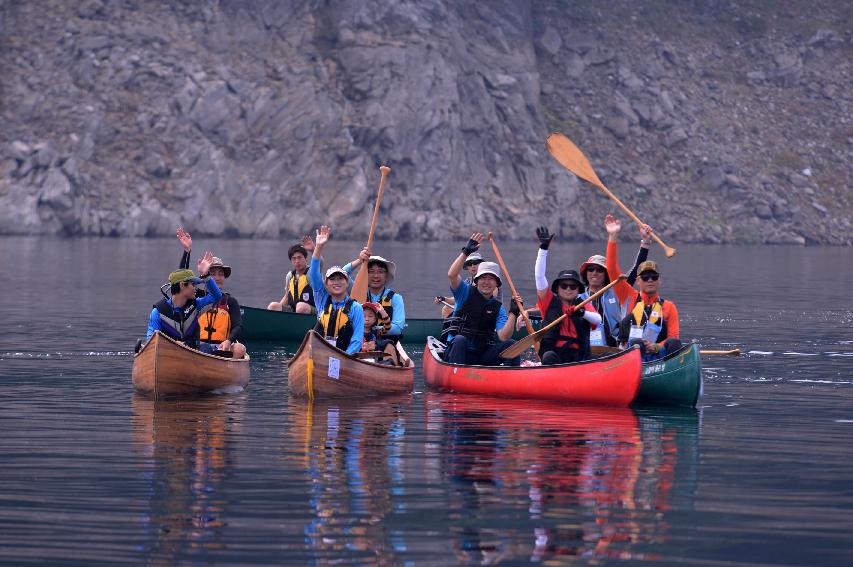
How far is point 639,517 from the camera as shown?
37.4ft

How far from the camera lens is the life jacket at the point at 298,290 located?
2791cm

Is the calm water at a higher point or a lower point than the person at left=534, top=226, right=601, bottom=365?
lower

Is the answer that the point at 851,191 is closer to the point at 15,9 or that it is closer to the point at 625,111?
the point at 625,111

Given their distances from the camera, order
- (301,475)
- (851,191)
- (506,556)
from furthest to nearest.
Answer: (851,191), (301,475), (506,556)

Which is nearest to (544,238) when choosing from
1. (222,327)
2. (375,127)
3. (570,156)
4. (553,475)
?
(222,327)

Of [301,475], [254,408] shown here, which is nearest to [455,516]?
[301,475]

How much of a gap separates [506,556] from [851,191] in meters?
108

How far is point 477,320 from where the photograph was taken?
65.6 ft

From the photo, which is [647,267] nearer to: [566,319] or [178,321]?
[566,319]

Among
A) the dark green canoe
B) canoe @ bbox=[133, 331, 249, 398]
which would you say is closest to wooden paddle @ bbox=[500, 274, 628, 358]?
the dark green canoe

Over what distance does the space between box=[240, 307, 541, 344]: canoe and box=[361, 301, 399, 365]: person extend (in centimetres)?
625

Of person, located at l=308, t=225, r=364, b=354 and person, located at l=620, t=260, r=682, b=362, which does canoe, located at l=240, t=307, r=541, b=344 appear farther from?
person, located at l=620, t=260, r=682, b=362

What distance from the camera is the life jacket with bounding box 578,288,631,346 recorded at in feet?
65.6

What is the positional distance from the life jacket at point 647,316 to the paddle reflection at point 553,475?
1393 millimetres
